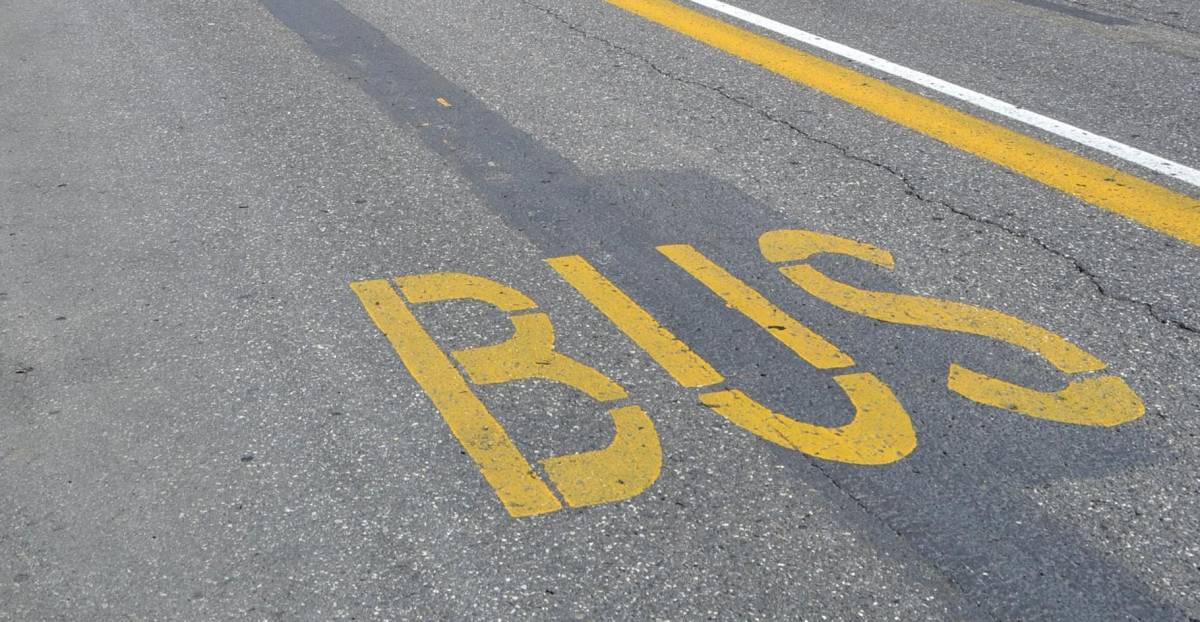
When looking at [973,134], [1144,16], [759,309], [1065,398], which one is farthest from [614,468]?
[1144,16]

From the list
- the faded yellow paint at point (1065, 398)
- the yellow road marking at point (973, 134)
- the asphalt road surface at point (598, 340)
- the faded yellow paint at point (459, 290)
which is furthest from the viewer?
the yellow road marking at point (973, 134)

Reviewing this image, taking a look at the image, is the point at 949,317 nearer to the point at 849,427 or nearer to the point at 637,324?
the point at 849,427

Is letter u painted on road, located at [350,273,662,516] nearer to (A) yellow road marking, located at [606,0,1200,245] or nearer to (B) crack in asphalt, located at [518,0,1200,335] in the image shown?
(B) crack in asphalt, located at [518,0,1200,335]

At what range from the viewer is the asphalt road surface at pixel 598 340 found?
118 inches

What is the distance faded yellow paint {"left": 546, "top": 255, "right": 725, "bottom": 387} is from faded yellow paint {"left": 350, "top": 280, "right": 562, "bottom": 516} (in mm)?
581

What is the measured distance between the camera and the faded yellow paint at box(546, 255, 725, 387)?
380cm

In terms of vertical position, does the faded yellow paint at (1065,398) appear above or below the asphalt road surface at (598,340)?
above

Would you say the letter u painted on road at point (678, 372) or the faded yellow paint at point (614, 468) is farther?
the letter u painted on road at point (678, 372)

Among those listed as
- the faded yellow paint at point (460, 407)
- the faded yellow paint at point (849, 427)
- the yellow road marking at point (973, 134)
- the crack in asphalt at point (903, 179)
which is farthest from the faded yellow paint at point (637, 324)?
the yellow road marking at point (973, 134)

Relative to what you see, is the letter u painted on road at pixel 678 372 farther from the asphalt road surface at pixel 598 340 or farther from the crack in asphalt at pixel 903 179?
the crack in asphalt at pixel 903 179

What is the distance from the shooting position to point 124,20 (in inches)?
320

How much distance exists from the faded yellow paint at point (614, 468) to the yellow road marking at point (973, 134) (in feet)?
8.47

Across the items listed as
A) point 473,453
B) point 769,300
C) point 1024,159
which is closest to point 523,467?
point 473,453

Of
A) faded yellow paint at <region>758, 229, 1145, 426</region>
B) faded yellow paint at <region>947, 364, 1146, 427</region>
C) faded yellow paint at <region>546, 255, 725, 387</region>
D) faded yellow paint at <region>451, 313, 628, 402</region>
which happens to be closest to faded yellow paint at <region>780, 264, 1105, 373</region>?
faded yellow paint at <region>758, 229, 1145, 426</region>
